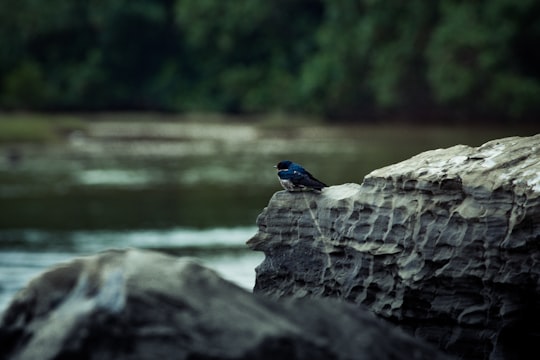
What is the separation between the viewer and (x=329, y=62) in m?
52.5

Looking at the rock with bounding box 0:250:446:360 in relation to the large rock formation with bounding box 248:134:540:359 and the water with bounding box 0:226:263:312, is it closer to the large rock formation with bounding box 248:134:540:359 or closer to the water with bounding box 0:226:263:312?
the large rock formation with bounding box 248:134:540:359

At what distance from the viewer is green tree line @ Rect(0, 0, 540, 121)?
4347cm

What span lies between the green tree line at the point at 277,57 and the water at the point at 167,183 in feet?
6.91

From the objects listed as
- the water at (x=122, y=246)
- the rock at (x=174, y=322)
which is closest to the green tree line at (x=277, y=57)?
the water at (x=122, y=246)

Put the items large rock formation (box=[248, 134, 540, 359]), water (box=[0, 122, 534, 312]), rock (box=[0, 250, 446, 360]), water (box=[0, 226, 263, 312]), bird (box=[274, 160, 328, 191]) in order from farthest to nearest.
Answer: water (box=[0, 122, 534, 312])
water (box=[0, 226, 263, 312])
bird (box=[274, 160, 328, 191])
large rock formation (box=[248, 134, 540, 359])
rock (box=[0, 250, 446, 360])

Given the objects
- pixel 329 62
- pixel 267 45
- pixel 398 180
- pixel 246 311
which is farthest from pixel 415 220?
pixel 267 45

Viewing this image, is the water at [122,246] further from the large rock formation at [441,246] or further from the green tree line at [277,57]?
the green tree line at [277,57]

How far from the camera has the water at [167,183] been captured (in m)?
17.2

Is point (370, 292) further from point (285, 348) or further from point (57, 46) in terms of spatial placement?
point (57, 46)

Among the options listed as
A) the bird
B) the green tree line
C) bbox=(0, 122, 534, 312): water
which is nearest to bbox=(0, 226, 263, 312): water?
bbox=(0, 122, 534, 312): water

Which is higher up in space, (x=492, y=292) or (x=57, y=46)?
(x=57, y=46)

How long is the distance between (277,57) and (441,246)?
55.0 meters

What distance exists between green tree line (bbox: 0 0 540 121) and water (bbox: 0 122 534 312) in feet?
6.91

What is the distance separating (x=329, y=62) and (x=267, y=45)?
10181mm
